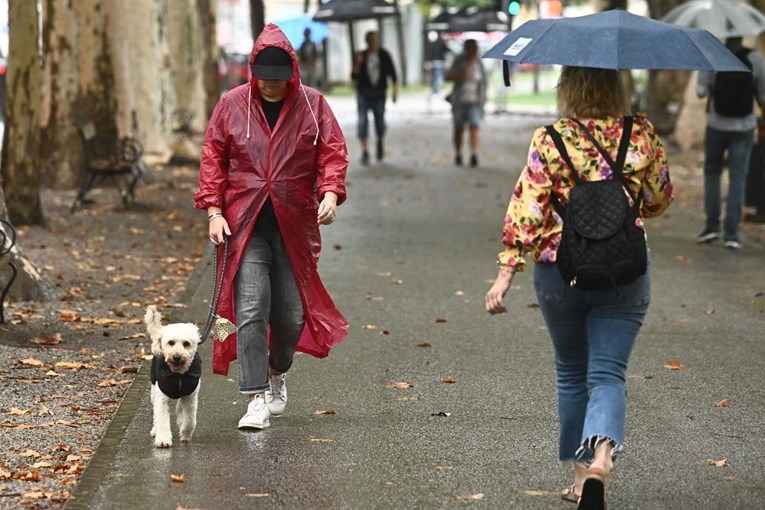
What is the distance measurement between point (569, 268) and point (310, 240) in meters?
2.04

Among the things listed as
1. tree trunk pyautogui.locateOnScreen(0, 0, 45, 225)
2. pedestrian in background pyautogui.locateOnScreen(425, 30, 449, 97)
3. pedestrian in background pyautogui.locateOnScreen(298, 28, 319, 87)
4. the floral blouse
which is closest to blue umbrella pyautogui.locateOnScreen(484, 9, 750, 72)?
the floral blouse

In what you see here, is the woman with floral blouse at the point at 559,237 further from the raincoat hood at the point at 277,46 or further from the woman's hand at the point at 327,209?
the raincoat hood at the point at 277,46

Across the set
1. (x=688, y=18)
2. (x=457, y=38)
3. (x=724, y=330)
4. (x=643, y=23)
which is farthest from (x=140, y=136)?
(x=457, y=38)

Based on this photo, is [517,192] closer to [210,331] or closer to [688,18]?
[210,331]

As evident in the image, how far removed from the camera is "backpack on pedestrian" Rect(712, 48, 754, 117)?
13.3 metres

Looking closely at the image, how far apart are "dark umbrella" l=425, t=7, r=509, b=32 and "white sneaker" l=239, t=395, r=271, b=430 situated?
116 feet

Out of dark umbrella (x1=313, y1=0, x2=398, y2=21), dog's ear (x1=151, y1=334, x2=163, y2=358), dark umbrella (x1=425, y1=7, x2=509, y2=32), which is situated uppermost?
dog's ear (x1=151, y1=334, x2=163, y2=358)

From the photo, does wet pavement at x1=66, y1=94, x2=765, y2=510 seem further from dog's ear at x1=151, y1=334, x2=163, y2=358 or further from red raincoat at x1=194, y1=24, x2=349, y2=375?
red raincoat at x1=194, y1=24, x2=349, y2=375

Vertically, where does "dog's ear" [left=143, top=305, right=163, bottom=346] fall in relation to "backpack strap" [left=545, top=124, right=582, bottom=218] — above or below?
below

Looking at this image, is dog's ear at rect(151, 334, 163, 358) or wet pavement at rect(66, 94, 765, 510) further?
dog's ear at rect(151, 334, 163, 358)

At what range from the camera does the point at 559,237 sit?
17.8 ft

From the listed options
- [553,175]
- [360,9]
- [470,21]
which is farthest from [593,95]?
[470,21]

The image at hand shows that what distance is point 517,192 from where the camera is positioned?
215 inches

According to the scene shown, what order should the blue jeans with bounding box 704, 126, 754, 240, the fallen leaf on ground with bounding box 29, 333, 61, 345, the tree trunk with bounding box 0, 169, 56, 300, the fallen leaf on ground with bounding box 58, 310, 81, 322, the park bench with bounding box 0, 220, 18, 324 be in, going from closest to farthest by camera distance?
1. the fallen leaf on ground with bounding box 29, 333, 61, 345
2. the park bench with bounding box 0, 220, 18, 324
3. the fallen leaf on ground with bounding box 58, 310, 81, 322
4. the tree trunk with bounding box 0, 169, 56, 300
5. the blue jeans with bounding box 704, 126, 754, 240
